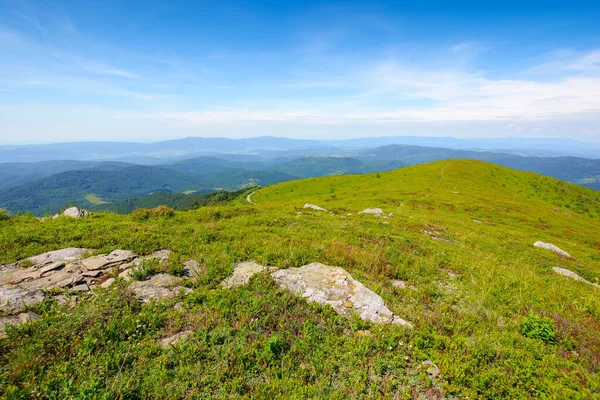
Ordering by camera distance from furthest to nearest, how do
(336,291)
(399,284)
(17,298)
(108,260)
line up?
(399,284) < (108,260) < (336,291) < (17,298)

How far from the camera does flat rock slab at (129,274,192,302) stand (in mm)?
8094

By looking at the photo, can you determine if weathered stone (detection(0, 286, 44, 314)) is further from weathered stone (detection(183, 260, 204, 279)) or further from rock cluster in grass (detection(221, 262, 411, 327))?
rock cluster in grass (detection(221, 262, 411, 327))

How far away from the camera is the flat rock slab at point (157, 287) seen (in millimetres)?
8094

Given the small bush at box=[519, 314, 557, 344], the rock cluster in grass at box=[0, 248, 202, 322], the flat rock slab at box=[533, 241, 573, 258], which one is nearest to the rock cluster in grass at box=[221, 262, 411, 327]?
the rock cluster in grass at box=[0, 248, 202, 322]

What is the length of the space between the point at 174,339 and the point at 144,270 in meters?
3.71

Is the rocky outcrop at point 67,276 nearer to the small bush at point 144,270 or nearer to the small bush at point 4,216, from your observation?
the small bush at point 144,270

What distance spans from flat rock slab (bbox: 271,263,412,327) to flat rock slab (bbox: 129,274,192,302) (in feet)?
11.5

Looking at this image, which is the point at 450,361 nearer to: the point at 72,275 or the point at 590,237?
the point at 72,275

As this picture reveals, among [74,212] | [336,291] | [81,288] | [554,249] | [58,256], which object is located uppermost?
[74,212]

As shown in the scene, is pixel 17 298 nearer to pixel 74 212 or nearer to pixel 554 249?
pixel 74 212

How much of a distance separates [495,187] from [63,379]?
84.1 metres

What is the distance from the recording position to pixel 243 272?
984cm

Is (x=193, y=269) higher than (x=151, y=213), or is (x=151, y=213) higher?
(x=151, y=213)

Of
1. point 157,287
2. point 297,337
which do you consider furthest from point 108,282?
point 297,337
